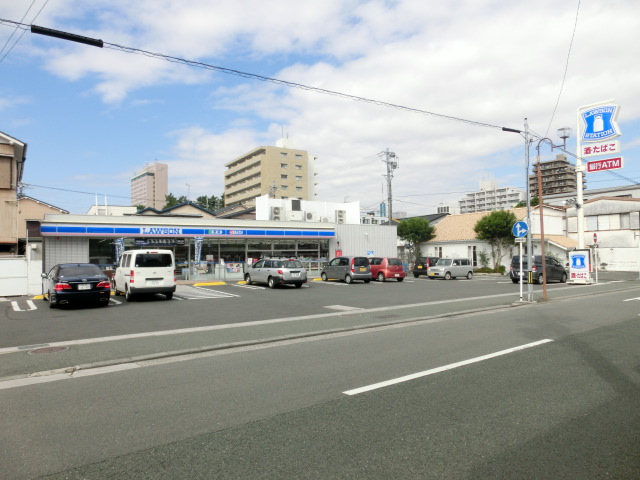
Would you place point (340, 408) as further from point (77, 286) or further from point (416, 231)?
point (416, 231)

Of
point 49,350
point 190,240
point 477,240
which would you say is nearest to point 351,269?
point 190,240

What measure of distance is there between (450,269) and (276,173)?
6463 cm

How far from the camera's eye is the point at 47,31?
7438 millimetres

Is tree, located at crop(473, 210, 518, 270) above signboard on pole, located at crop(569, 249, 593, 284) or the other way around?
above

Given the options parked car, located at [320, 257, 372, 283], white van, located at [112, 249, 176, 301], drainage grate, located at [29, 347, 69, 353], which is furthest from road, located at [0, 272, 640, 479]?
parked car, located at [320, 257, 372, 283]

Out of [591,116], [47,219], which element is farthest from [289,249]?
[591,116]

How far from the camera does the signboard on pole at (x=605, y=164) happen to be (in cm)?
2672

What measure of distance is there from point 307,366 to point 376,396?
6.00 feet

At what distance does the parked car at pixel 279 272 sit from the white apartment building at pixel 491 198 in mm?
123212

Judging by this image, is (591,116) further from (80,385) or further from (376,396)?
(80,385)

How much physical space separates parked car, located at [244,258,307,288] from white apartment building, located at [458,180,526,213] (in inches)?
4851

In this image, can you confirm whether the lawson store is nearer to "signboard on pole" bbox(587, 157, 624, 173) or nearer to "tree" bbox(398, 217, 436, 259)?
"tree" bbox(398, 217, 436, 259)

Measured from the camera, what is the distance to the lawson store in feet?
85.4

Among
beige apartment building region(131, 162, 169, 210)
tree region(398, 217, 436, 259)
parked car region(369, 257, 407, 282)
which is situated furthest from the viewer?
beige apartment building region(131, 162, 169, 210)
